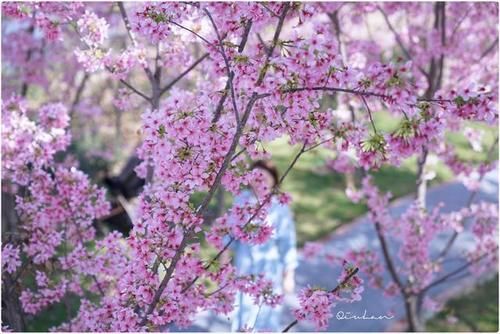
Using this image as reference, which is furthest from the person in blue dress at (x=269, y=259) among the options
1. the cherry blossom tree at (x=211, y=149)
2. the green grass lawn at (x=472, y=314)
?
the green grass lawn at (x=472, y=314)

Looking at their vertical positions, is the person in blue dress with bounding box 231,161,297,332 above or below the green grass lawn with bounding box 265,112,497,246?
below

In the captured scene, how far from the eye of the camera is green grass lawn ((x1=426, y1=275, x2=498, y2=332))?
232 inches

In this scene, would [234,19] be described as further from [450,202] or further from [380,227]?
[450,202]

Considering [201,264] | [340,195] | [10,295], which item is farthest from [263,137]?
[340,195]

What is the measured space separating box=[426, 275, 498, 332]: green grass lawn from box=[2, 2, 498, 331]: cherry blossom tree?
0.51 metres

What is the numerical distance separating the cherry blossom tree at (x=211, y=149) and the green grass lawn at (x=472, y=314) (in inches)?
20.3

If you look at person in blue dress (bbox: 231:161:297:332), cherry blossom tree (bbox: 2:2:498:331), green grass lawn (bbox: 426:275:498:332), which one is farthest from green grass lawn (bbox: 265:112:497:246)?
cherry blossom tree (bbox: 2:2:498:331)

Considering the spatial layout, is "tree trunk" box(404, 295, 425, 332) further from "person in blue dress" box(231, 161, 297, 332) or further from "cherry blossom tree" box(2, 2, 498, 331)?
"person in blue dress" box(231, 161, 297, 332)

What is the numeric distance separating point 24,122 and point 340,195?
612 cm

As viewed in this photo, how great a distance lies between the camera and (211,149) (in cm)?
284

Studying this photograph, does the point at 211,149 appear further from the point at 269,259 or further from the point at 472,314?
the point at 472,314

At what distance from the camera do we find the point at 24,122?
400cm

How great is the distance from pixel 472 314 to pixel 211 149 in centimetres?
431

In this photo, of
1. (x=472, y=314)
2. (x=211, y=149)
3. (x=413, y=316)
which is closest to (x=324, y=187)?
(x=472, y=314)
